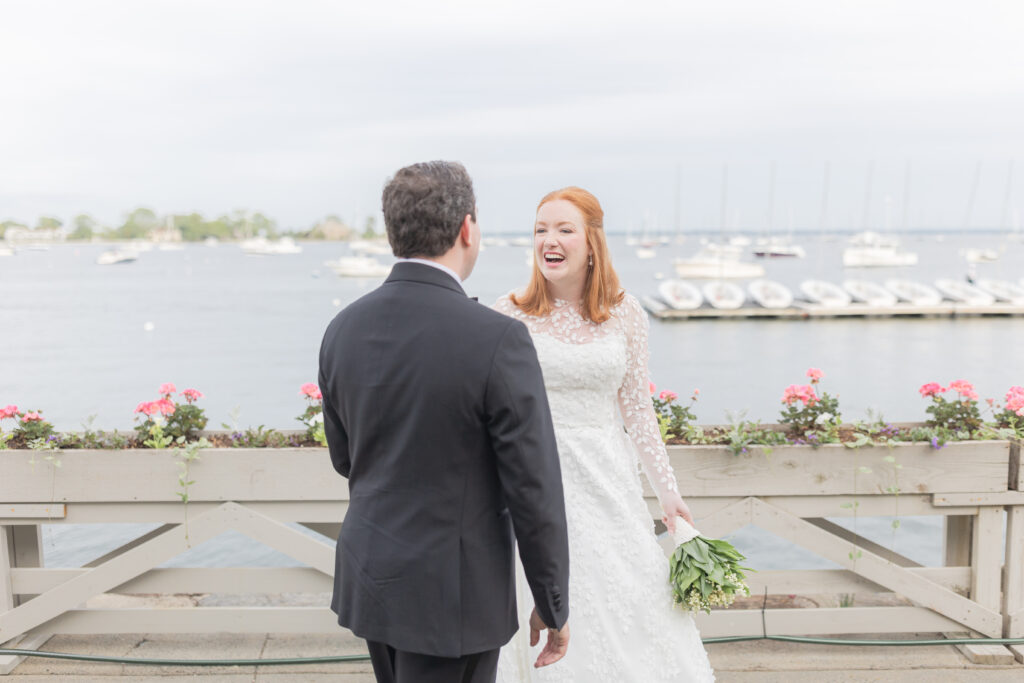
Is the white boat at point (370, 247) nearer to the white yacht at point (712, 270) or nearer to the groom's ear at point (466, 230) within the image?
the white yacht at point (712, 270)

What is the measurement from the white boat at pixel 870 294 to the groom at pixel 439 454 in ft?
132

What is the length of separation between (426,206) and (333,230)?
117m

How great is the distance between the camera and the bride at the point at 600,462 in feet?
7.10

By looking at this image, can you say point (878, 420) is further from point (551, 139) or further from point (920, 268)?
point (920, 268)

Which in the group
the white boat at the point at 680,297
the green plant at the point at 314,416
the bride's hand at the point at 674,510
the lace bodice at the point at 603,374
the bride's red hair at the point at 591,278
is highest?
the bride's red hair at the point at 591,278

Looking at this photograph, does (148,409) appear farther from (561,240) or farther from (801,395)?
(801,395)

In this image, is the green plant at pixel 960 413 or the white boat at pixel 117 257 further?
the white boat at pixel 117 257

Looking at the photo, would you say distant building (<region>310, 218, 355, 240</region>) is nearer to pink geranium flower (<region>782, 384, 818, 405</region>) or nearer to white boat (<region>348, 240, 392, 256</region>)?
white boat (<region>348, 240, 392, 256</region>)

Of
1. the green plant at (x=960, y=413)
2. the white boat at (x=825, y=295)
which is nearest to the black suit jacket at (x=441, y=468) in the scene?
the green plant at (x=960, y=413)

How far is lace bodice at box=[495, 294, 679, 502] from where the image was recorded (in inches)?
89.4

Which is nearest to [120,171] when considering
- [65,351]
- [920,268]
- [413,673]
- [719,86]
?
[65,351]

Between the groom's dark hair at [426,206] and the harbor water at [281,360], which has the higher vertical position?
the groom's dark hair at [426,206]

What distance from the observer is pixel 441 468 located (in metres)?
1.43

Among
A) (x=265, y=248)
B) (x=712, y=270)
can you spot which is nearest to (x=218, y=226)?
(x=265, y=248)
